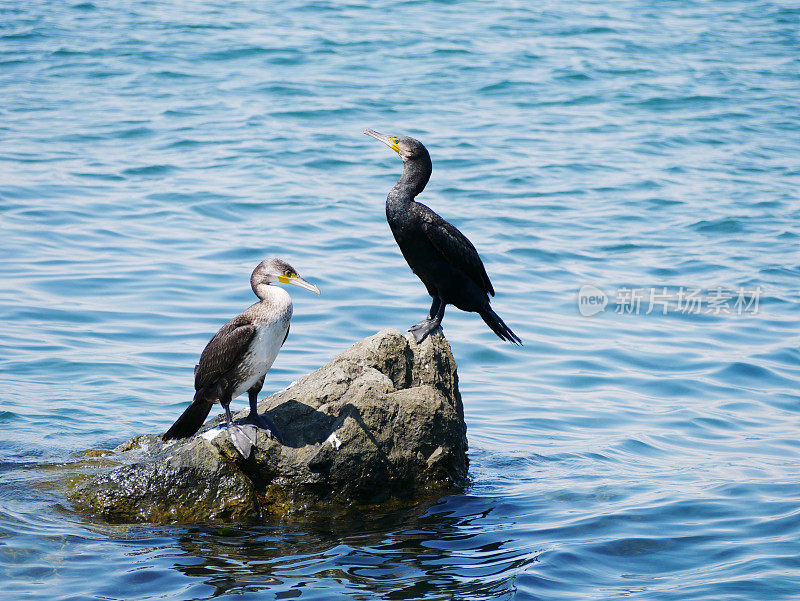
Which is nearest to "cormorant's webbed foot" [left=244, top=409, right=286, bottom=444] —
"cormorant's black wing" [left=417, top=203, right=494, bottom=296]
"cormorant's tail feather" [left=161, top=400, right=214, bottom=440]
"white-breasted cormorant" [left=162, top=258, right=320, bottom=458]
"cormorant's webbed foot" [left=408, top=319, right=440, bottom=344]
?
"white-breasted cormorant" [left=162, top=258, right=320, bottom=458]

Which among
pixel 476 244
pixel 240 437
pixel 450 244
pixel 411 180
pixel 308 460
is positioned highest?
pixel 411 180

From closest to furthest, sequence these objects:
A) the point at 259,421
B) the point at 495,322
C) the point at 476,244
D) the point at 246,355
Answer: the point at 246,355, the point at 259,421, the point at 495,322, the point at 476,244

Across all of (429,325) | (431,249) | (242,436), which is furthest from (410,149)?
(242,436)

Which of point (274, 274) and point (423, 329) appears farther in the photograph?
point (423, 329)

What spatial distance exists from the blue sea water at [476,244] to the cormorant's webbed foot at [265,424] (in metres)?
0.51

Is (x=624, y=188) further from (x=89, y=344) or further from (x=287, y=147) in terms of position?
(x=89, y=344)

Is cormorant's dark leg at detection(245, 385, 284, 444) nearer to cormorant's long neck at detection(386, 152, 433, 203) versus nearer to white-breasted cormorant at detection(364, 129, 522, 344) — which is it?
white-breasted cormorant at detection(364, 129, 522, 344)

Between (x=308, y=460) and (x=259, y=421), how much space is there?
1.13 ft

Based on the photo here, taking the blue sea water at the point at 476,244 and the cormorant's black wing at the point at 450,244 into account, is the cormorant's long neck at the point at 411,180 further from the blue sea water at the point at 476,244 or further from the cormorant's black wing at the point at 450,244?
the blue sea water at the point at 476,244

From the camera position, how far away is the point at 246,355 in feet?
17.3

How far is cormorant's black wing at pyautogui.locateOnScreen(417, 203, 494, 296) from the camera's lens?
6219mm

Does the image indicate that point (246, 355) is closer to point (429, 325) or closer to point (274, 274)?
point (274, 274)

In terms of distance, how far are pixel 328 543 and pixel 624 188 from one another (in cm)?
1053

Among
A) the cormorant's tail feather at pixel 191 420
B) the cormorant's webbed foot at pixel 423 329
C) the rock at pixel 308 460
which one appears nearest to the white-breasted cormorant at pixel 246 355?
Answer: the cormorant's tail feather at pixel 191 420
